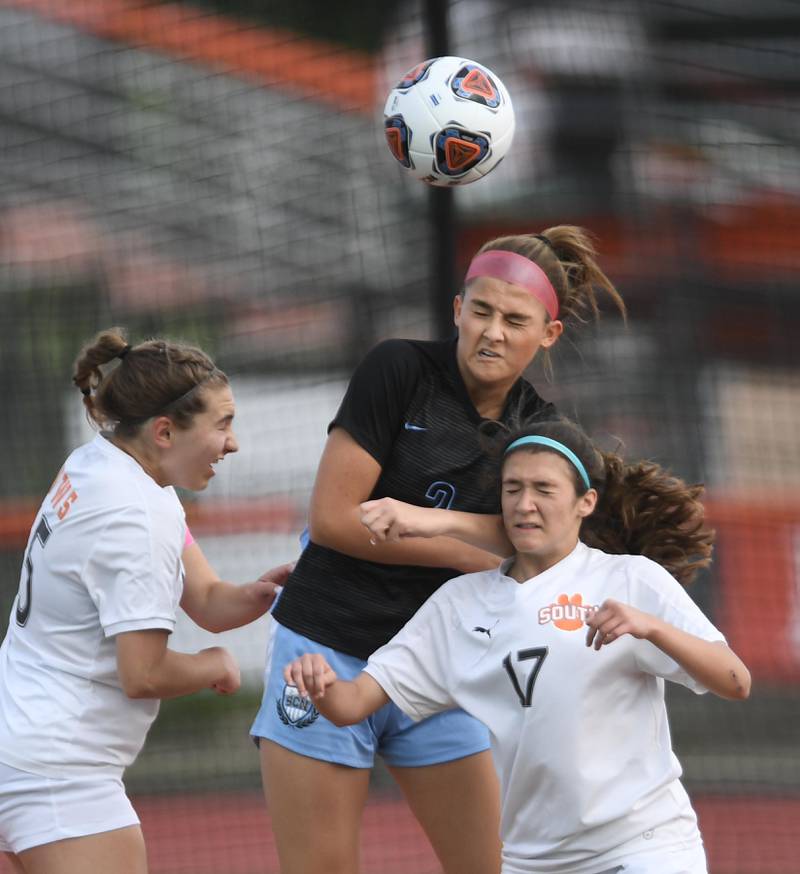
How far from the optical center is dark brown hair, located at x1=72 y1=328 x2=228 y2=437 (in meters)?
3.17

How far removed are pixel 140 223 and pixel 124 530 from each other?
4.46 metres

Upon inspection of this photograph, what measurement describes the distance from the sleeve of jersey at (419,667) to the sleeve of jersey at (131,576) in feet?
1.54

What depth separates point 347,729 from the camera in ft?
10.6

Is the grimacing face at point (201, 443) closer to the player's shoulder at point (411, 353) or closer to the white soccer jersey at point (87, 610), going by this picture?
the white soccer jersey at point (87, 610)

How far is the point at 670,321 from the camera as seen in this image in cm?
723

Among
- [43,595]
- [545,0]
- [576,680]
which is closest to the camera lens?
[576,680]

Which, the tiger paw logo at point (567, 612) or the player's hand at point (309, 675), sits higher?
the tiger paw logo at point (567, 612)

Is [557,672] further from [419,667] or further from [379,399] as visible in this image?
[379,399]

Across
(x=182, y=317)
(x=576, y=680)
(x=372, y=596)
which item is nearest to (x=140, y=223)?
(x=182, y=317)

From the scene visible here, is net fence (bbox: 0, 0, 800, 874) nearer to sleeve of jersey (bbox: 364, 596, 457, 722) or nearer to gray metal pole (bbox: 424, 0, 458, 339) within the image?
gray metal pole (bbox: 424, 0, 458, 339)

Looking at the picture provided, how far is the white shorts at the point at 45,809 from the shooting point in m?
2.96

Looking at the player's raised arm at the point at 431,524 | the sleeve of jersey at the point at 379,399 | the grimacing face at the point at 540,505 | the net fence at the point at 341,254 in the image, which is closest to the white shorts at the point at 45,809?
the player's raised arm at the point at 431,524

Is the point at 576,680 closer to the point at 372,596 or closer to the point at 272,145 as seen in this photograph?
the point at 372,596

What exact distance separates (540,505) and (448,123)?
4.12ft
